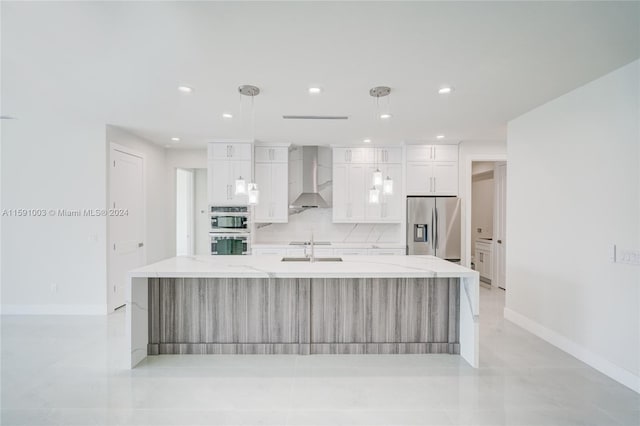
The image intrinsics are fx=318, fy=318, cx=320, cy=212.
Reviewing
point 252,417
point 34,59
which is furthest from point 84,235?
point 252,417

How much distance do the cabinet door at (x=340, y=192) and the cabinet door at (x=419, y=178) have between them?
1.09 metres

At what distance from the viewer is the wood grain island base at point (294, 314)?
10.4 ft

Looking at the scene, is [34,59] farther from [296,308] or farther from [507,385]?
[507,385]

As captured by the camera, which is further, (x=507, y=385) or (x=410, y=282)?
(x=410, y=282)

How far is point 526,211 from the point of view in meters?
3.83

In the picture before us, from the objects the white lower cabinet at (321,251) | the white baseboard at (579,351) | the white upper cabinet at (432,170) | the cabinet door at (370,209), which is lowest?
the white baseboard at (579,351)

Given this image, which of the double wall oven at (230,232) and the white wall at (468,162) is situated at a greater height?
the white wall at (468,162)

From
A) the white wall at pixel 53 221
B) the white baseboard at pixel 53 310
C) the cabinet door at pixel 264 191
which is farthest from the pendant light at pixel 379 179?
the white baseboard at pixel 53 310

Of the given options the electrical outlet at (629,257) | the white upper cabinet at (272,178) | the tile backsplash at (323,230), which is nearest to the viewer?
the electrical outlet at (629,257)

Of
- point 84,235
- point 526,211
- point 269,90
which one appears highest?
point 269,90

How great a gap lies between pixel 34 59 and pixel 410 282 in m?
3.75

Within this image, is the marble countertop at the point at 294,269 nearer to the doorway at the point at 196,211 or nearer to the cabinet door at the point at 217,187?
the cabinet door at the point at 217,187

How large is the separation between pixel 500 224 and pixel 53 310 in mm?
7182

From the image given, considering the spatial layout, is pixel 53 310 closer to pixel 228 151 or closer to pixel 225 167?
pixel 225 167
